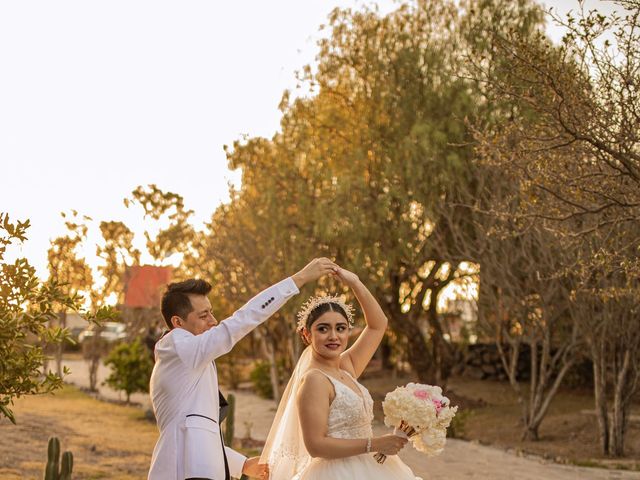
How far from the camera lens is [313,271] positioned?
4.59 meters

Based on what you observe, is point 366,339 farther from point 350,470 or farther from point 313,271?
point 313,271

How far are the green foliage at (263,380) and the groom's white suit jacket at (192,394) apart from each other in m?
22.1

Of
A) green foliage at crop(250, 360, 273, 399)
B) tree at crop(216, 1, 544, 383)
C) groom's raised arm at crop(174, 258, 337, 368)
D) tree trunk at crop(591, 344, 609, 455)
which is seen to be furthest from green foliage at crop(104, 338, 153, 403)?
groom's raised arm at crop(174, 258, 337, 368)

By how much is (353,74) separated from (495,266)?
22.8 feet

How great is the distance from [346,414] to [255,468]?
0.65m

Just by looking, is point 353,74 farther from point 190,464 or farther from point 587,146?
point 190,464

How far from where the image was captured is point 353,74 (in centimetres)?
2203

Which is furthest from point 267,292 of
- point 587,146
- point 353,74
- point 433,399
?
point 353,74

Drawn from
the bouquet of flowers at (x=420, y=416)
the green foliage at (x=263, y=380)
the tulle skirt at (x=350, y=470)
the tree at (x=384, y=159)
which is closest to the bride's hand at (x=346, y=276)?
the bouquet of flowers at (x=420, y=416)

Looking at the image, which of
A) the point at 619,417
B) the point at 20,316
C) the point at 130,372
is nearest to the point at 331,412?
the point at 20,316

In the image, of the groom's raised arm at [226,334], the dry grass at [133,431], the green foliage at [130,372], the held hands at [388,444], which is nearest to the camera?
the groom's raised arm at [226,334]

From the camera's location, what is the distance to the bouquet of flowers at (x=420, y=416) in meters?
4.74

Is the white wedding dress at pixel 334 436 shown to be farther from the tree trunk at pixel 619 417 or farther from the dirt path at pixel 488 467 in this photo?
the tree trunk at pixel 619 417

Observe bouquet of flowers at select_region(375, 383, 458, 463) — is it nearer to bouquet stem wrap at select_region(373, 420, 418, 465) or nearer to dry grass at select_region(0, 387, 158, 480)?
bouquet stem wrap at select_region(373, 420, 418, 465)
